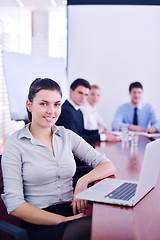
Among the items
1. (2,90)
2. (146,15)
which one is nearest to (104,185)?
(2,90)

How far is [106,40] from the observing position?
4922mm

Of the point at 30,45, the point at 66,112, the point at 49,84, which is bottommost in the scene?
the point at 66,112

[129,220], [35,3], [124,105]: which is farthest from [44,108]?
[35,3]

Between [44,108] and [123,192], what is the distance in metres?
0.54

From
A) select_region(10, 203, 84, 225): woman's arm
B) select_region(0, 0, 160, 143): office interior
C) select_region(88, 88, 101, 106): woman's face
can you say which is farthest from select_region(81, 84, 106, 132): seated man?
select_region(10, 203, 84, 225): woman's arm

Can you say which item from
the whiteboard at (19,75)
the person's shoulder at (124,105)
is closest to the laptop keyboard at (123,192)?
the whiteboard at (19,75)

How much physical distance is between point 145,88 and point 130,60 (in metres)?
0.46

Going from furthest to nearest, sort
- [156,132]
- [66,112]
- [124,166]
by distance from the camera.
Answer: [156,132] < [66,112] < [124,166]

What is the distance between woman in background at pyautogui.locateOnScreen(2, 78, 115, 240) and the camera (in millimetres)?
1430

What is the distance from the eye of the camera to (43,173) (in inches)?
61.3

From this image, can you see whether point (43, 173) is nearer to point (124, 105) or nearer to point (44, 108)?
point (44, 108)

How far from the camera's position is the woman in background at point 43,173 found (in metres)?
1.43

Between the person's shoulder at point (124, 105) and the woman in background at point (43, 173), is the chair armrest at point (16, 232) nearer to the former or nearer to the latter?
the woman in background at point (43, 173)

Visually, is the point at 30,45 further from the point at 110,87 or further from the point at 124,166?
the point at 124,166
